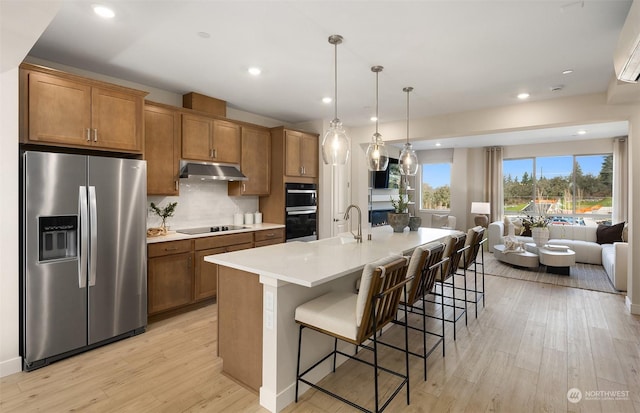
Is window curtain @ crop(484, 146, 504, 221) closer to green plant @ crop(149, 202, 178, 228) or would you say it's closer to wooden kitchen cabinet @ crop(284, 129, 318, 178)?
wooden kitchen cabinet @ crop(284, 129, 318, 178)

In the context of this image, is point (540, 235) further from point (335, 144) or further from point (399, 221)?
point (335, 144)

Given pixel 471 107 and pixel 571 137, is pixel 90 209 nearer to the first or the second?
pixel 471 107

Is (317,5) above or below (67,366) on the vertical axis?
above

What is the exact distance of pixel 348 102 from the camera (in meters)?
4.48

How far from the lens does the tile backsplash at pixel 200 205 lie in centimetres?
414

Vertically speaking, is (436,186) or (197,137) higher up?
(197,137)

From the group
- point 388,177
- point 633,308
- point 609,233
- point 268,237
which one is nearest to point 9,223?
point 268,237

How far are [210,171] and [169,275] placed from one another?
137 centimetres

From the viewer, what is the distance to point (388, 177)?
8.23 metres

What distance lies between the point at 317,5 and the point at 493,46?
1.62 metres

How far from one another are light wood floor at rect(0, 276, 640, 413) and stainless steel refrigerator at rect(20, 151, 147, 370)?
0.69 feet

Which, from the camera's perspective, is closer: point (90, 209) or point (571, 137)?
point (90, 209)

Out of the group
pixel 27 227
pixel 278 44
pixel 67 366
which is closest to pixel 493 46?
pixel 278 44

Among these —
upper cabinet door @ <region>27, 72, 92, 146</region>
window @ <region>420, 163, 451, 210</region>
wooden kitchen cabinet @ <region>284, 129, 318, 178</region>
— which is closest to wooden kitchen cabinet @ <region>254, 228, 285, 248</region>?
wooden kitchen cabinet @ <region>284, 129, 318, 178</region>
